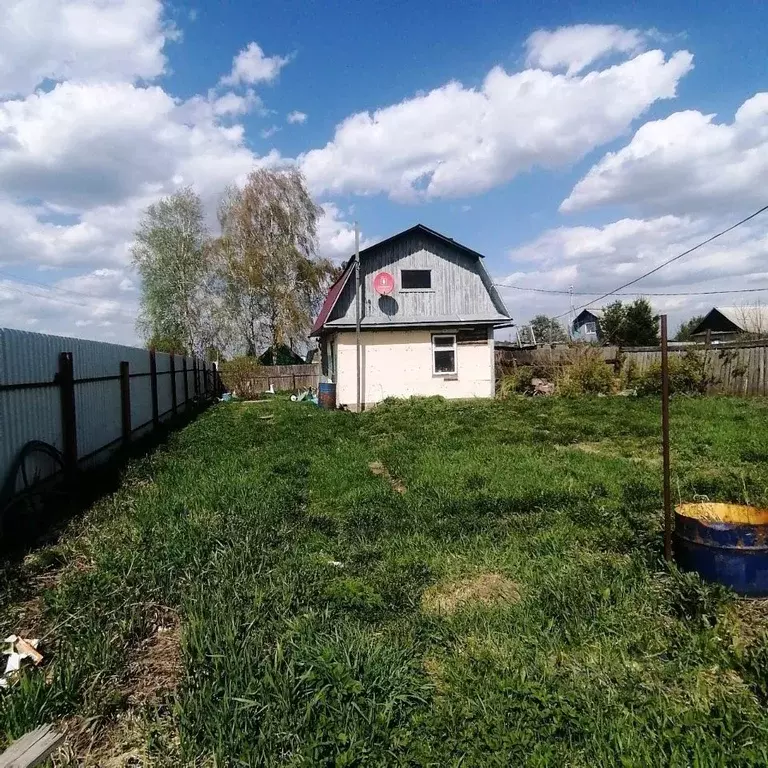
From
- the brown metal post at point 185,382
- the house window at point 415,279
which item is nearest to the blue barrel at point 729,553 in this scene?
the house window at point 415,279

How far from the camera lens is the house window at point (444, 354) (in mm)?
16125

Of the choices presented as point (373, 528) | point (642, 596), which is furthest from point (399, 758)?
point (373, 528)

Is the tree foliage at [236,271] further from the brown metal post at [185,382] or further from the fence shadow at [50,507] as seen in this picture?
the fence shadow at [50,507]

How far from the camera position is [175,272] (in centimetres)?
3022

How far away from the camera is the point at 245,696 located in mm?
2270

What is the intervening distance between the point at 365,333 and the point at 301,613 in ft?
42.4

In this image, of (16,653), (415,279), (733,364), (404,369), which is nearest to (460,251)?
(415,279)

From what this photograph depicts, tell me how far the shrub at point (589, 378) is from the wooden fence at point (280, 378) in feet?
39.6

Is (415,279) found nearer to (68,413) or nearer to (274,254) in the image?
(68,413)

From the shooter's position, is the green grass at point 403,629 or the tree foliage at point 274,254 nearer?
the green grass at point 403,629

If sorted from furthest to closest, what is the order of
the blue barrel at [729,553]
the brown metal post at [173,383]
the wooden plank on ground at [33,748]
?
the brown metal post at [173,383] → the blue barrel at [729,553] → the wooden plank on ground at [33,748]

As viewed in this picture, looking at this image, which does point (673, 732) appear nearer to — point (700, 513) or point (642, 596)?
point (642, 596)

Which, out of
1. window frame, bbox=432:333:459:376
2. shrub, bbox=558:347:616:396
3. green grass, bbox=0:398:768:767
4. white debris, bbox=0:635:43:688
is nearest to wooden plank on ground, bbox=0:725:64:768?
green grass, bbox=0:398:768:767

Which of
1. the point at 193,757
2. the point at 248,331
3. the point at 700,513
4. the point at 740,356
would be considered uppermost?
the point at 248,331
